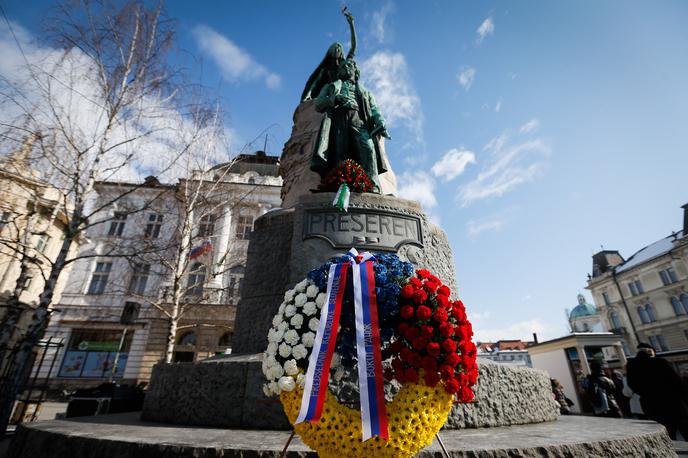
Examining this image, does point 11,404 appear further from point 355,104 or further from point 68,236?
point 355,104

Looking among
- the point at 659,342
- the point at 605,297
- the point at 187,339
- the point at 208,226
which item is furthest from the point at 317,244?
the point at 605,297

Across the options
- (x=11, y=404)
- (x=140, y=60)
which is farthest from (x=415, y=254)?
(x=140, y=60)

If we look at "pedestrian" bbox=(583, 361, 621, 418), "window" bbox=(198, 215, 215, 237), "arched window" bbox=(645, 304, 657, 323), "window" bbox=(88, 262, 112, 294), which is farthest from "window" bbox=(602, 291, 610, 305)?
"window" bbox=(88, 262, 112, 294)

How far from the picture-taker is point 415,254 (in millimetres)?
4117

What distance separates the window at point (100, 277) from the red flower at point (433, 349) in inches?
1057

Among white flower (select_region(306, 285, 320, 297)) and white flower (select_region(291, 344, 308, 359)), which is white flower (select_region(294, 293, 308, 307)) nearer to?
white flower (select_region(306, 285, 320, 297))

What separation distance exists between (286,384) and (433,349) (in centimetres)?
77

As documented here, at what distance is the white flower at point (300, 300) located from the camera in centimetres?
189

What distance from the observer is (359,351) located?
1.60m

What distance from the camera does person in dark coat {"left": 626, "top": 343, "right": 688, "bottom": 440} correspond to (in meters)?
4.08

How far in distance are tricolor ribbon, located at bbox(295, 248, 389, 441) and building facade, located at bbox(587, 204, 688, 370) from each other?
155ft

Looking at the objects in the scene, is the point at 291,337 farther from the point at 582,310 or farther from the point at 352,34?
the point at 582,310

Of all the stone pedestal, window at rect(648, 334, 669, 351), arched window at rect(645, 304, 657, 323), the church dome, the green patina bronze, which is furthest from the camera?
the church dome

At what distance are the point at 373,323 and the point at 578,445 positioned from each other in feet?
5.26
